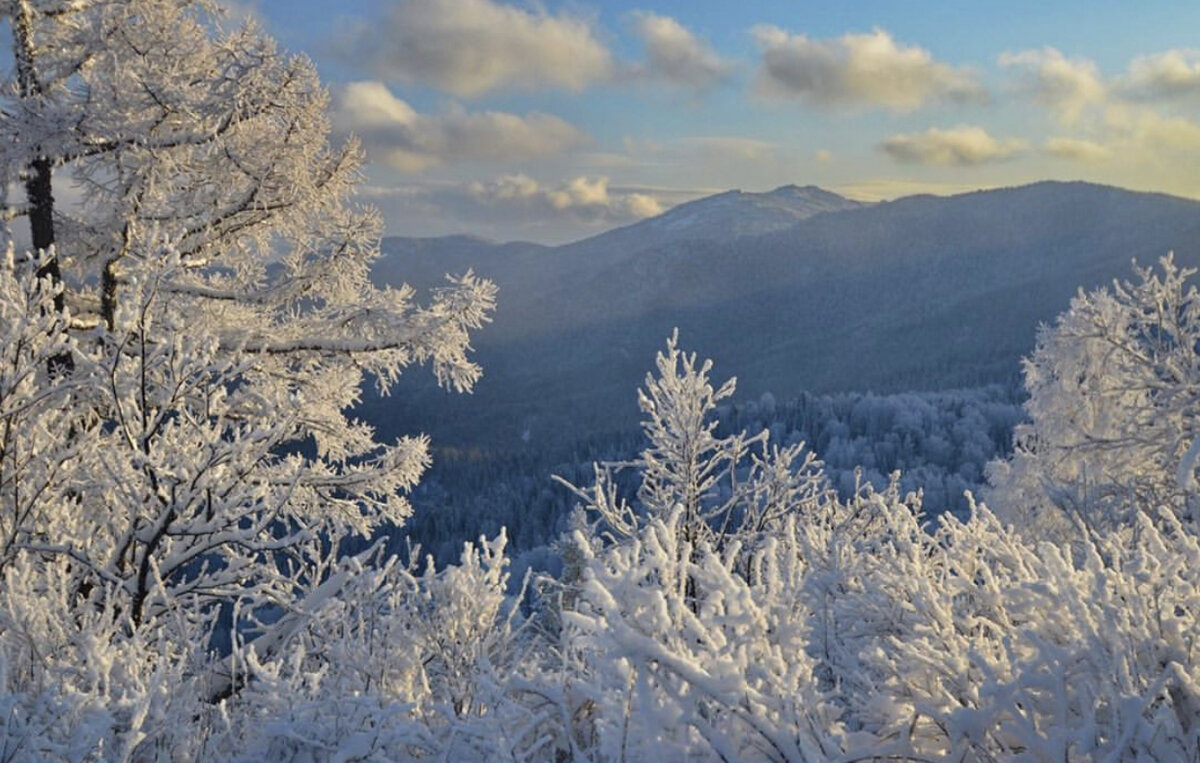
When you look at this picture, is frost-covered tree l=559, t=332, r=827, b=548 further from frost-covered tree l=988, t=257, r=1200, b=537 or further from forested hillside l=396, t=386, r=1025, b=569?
forested hillside l=396, t=386, r=1025, b=569

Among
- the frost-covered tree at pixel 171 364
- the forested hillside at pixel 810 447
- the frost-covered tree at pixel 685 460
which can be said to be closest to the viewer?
the frost-covered tree at pixel 171 364

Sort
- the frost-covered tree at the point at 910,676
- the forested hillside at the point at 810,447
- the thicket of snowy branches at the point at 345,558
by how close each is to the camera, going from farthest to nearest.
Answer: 1. the forested hillside at the point at 810,447
2. the thicket of snowy branches at the point at 345,558
3. the frost-covered tree at the point at 910,676

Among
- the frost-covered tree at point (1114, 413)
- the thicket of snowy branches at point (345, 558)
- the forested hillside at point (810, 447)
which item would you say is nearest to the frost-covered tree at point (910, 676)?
the thicket of snowy branches at point (345, 558)

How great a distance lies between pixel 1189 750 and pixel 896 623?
108 centimetres

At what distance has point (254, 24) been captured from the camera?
687 centimetres

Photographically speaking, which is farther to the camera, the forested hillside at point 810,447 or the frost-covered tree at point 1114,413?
the forested hillside at point 810,447

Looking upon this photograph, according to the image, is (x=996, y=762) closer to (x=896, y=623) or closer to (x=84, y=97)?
(x=896, y=623)

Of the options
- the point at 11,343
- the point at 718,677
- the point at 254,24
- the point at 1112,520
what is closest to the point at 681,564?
the point at 718,677

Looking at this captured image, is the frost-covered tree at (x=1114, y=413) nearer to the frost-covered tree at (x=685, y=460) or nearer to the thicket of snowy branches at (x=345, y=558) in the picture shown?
the thicket of snowy branches at (x=345, y=558)

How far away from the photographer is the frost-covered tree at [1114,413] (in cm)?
874

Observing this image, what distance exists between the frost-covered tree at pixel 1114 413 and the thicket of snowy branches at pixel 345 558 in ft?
0.38

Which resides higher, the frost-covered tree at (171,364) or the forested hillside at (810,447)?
the frost-covered tree at (171,364)

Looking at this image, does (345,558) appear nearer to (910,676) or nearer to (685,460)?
(910,676)

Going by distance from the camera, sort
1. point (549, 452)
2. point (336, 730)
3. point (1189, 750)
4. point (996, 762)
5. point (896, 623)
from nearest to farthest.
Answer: point (1189, 750) → point (996, 762) → point (336, 730) → point (896, 623) → point (549, 452)
